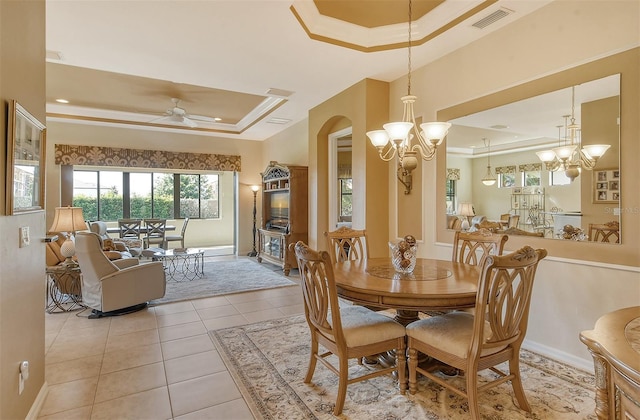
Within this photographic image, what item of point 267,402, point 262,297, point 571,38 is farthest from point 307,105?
point 267,402

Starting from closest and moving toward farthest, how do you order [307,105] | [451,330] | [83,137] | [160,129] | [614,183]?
1. [451,330]
2. [614,183]
3. [307,105]
4. [83,137]
5. [160,129]

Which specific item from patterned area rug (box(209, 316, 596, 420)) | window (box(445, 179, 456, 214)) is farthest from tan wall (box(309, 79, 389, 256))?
patterned area rug (box(209, 316, 596, 420))

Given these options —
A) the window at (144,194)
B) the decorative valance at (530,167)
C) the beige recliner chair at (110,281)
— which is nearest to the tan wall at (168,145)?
the window at (144,194)

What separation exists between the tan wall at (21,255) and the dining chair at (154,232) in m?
5.57

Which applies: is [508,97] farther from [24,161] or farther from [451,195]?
[24,161]

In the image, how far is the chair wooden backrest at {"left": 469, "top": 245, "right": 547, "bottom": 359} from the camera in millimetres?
1738

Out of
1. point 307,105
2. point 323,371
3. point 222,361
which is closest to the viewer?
point 323,371

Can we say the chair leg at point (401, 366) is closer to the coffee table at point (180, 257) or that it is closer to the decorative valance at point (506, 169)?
the decorative valance at point (506, 169)

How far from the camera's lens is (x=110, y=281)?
3.76 m

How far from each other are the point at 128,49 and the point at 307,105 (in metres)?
2.77

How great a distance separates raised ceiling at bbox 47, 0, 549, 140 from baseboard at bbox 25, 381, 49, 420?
9.89 ft

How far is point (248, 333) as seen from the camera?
11.2 ft

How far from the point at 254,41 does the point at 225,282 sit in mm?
3797

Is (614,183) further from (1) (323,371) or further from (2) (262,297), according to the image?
(2) (262,297)
